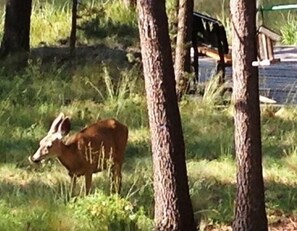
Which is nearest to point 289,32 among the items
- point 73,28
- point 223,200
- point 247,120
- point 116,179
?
point 73,28

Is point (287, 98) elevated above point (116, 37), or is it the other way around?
point (116, 37)

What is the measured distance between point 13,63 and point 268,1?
10.7m

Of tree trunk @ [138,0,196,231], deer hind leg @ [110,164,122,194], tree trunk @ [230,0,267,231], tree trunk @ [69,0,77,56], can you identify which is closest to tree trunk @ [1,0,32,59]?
tree trunk @ [69,0,77,56]

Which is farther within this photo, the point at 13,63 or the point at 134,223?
the point at 13,63

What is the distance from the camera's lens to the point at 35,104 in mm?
11406

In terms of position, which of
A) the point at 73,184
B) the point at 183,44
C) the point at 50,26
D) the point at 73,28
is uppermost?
the point at 50,26

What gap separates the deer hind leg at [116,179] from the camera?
780 cm

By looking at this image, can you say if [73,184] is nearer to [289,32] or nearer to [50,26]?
[50,26]

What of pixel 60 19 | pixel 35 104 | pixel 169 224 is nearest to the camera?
pixel 169 224

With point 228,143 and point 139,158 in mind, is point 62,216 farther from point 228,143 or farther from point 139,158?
point 228,143

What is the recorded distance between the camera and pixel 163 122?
6531mm

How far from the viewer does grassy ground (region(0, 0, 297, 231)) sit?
23.8 ft

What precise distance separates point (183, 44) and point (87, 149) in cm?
411

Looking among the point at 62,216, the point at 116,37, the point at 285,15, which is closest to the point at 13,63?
the point at 116,37
